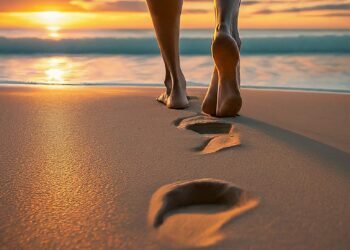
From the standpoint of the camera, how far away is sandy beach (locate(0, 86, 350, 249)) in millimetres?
808

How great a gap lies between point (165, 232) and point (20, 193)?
36 cm

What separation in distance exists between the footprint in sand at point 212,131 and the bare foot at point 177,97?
0.68ft

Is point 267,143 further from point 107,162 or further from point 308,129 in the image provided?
point 107,162

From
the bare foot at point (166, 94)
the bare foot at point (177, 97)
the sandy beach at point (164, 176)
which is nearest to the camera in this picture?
the sandy beach at point (164, 176)

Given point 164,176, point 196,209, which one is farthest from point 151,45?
point 196,209

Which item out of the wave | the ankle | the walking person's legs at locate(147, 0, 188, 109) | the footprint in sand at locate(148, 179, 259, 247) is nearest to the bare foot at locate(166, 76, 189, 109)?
the walking person's legs at locate(147, 0, 188, 109)

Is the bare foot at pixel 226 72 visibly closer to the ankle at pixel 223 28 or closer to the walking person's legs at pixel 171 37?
the ankle at pixel 223 28

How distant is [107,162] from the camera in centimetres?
123

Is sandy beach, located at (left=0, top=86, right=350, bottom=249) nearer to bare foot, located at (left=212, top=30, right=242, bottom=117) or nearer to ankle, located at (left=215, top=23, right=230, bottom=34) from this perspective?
bare foot, located at (left=212, top=30, right=242, bottom=117)

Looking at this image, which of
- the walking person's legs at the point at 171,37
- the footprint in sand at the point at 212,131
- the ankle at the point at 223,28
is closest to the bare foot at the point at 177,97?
the walking person's legs at the point at 171,37

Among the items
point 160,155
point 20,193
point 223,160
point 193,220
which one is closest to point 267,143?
point 223,160

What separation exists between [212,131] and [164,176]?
0.55 m

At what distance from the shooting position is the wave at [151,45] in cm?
810

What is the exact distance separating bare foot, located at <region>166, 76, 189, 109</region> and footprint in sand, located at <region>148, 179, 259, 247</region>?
3.12 feet
